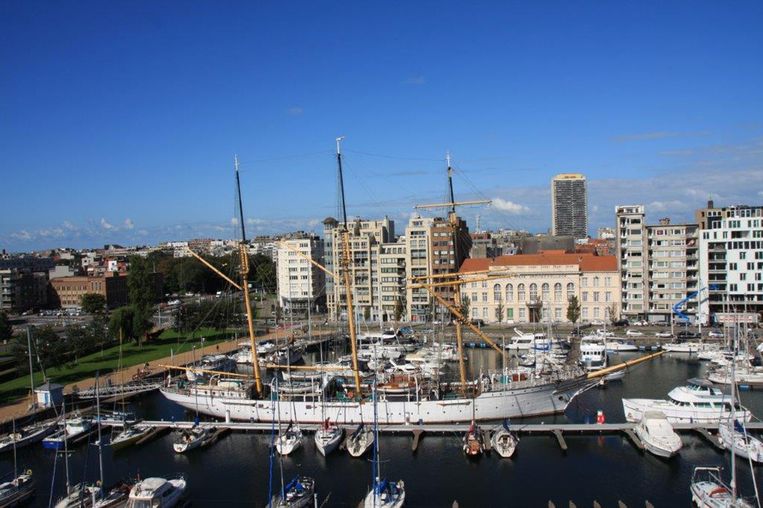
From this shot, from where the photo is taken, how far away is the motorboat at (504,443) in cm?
2672

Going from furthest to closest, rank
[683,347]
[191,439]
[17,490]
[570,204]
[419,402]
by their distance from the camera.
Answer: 1. [570,204]
2. [683,347]
3. [419,402]
4. [191,439]
5. [17,490]

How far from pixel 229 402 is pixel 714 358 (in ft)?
102

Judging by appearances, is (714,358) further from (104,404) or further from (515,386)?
(104,404)

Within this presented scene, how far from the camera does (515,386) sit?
107 ft

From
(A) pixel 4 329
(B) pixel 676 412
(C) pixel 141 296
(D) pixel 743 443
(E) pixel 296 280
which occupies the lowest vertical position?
(B) pixel 676 412

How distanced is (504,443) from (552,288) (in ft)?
121

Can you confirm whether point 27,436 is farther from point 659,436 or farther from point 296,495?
point 659,436

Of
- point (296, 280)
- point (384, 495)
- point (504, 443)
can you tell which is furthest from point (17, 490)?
point (296, 280)

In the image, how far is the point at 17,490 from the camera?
2414 centimetres

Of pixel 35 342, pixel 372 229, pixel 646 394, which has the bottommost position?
pixel 646 394

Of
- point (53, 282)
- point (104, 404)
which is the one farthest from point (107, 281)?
point (104, 404)

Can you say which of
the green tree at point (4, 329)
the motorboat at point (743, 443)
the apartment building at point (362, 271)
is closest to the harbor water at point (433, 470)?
the motorboat at point (743, 443)

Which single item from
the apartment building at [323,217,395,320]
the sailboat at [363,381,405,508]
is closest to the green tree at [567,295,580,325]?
the apartment building at [323,217,395,320]

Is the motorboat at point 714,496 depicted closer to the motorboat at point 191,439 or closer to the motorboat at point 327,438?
the motorboat at point 327,438
